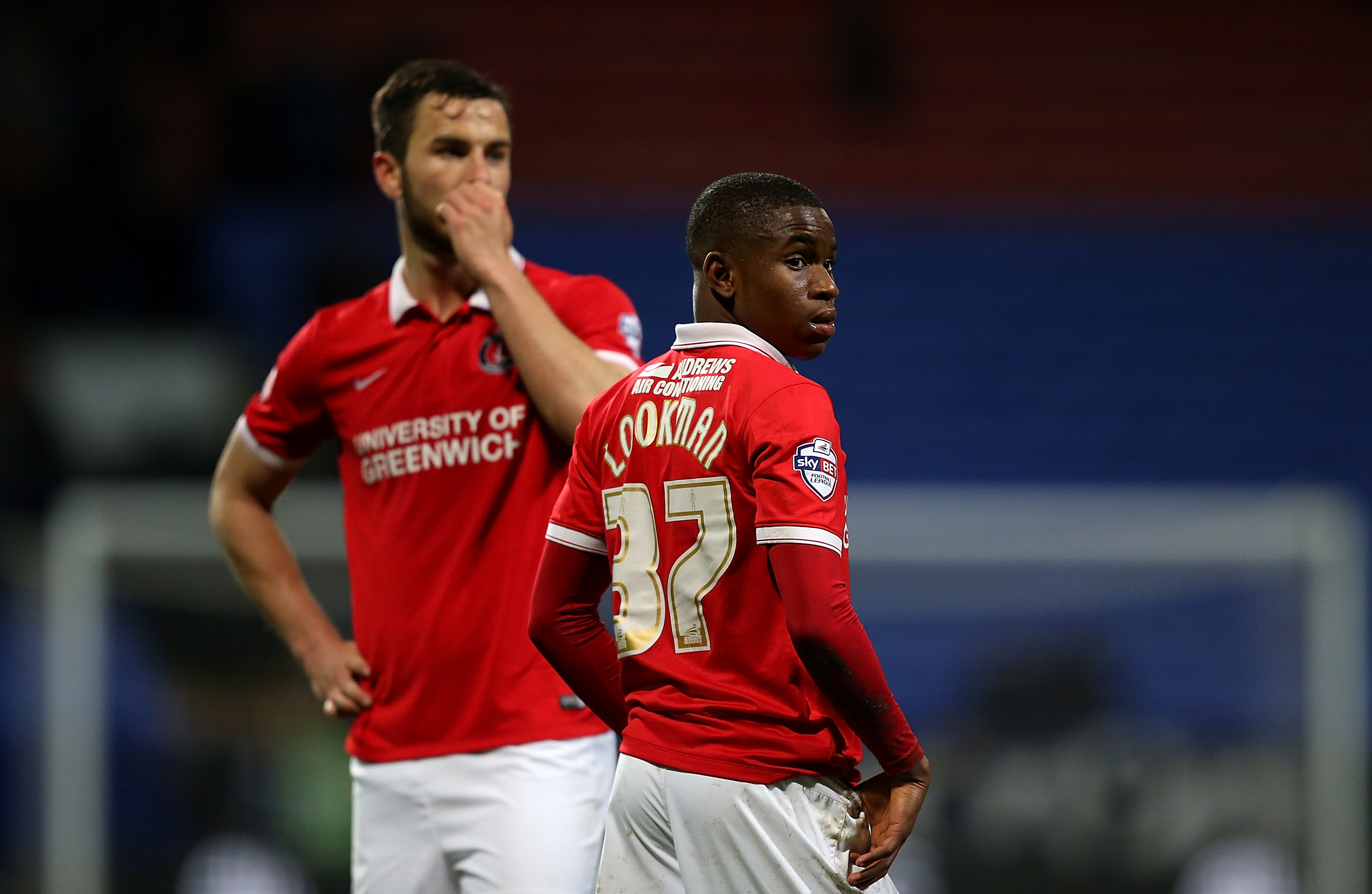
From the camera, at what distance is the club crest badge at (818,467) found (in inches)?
80.6

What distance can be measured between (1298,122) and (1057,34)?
174cm

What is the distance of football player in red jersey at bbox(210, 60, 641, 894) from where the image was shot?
2826 mm

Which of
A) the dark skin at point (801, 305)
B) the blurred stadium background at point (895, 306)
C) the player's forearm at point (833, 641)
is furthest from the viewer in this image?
the blurred stadium background at point (895, 306)

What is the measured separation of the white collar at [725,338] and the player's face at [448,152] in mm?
879

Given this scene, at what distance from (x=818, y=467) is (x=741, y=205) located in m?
0.44

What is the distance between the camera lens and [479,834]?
282 centimetres

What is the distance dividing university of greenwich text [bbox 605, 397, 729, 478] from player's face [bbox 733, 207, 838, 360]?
18 centimetres

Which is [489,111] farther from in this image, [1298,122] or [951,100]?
[1298,122]

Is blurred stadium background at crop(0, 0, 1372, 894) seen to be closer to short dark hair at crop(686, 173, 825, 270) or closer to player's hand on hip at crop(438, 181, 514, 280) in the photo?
player's hand on hip at crop(438, 181, 514, 280)

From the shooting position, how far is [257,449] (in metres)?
3.25

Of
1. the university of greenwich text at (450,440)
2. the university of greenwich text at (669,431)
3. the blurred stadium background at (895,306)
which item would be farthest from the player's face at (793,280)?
the blurred stadium background at (895,306)

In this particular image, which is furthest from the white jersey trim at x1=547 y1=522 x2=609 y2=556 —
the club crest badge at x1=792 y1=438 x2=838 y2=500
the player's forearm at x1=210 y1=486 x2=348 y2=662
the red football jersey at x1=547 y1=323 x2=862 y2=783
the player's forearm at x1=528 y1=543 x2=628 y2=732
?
the player's forearm at x1=210 y1=486 x2=348 y2=662

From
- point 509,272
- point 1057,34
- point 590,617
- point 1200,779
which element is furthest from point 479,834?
point 1057,34

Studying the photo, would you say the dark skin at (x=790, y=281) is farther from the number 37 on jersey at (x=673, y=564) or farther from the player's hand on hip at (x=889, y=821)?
the player's hand on hip at (x=889, y=821)
